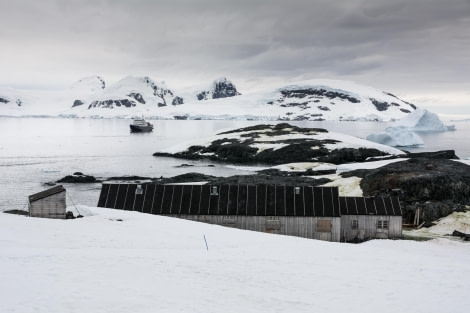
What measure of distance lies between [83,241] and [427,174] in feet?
135

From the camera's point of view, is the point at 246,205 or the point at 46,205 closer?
the point at 46,205

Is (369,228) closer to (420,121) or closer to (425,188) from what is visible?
(425,188)

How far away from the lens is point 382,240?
37.2 m

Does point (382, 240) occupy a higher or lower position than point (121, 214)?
lower

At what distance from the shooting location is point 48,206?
31.2m

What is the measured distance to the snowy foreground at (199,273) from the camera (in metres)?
16.0

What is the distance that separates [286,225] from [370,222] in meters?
7.72

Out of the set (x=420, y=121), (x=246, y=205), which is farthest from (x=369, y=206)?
(x=420, y=121)

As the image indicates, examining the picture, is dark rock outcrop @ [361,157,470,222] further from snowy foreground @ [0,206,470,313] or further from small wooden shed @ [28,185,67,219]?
small wooden shed @ [28,185,67,219]

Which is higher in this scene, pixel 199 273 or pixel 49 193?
pixel 49 193

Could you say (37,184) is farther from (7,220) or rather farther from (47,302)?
(47,302)

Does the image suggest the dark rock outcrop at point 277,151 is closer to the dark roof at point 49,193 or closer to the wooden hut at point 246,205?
the wooden hut at point 246,205

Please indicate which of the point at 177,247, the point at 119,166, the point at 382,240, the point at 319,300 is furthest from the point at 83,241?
the point at 119,166

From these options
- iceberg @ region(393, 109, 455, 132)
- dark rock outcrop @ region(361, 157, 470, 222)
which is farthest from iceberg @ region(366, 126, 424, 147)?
→ dark rock outcrop @ region(361, 157, 470, 222)
